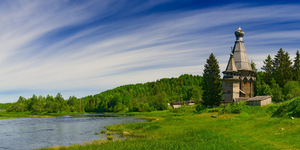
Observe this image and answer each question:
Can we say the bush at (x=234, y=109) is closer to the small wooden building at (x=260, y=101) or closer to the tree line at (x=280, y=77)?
the small wooden building at (x=260, y=101)

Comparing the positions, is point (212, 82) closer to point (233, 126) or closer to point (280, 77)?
point (280, 77)

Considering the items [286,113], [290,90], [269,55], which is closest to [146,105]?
[269,55]

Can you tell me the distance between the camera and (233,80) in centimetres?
7675

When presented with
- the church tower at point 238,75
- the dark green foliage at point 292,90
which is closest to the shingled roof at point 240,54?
the church tower at point 238,75

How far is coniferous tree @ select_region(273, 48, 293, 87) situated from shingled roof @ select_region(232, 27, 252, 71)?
538 inches

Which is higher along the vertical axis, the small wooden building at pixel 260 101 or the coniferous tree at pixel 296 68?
the coniferous tree at pixel 296 68

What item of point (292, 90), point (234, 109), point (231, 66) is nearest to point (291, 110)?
point (234, 109)

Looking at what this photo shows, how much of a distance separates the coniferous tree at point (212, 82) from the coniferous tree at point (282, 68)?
24428mm

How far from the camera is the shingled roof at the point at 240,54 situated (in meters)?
81.8

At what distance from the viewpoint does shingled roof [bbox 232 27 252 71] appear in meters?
81.8

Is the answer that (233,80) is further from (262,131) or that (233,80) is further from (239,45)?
(262,131)

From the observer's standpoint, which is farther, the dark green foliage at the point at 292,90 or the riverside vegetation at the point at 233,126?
the dark green foliage at the point at 292,90

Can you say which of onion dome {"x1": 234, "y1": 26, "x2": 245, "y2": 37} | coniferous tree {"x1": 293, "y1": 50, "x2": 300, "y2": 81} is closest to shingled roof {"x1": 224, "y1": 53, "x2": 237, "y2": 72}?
onion dome {"x1": 234, "y1": 26, "x2": 245, "y2": 37}

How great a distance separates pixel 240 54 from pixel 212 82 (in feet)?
44.9
